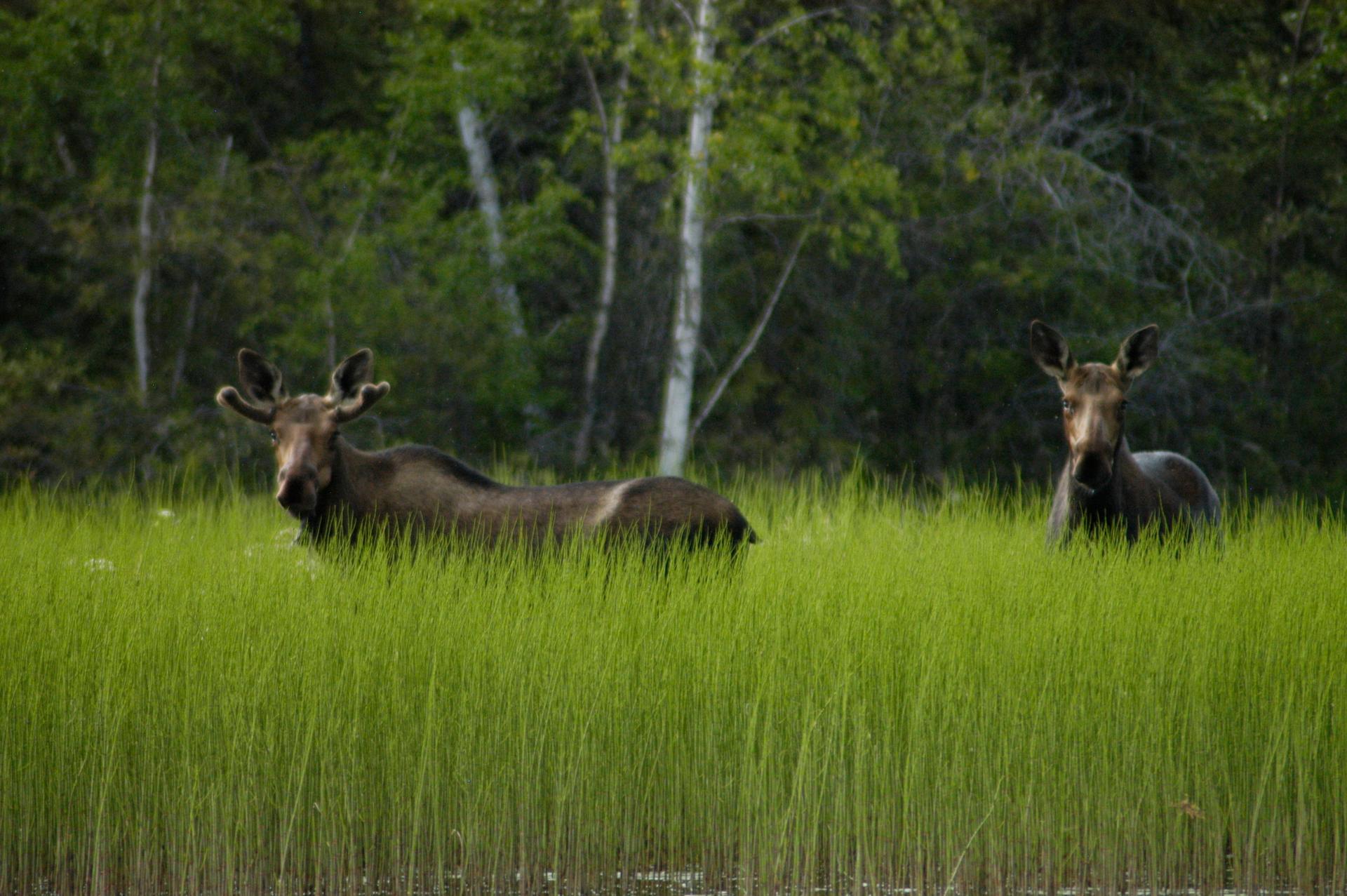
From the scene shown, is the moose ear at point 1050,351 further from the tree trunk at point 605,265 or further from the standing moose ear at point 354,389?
the tree trunk at point 605,265

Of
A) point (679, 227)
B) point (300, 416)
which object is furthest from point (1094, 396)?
point (679, 227)

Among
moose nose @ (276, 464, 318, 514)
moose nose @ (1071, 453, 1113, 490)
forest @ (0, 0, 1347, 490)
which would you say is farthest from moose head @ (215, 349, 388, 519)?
forest @ (0, 0, 1347, 490)

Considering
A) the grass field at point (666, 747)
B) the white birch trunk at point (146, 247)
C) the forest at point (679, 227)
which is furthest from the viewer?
the white birch trunk at point (146, 247)

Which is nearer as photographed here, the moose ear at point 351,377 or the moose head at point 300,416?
the moose head at point 300,416

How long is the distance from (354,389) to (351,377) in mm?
71

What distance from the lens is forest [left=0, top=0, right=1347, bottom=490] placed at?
16.1 m

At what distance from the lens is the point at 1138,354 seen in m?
8.05

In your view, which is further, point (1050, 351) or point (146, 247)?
point (146, 247)

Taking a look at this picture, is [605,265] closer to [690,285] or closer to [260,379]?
[690,285]

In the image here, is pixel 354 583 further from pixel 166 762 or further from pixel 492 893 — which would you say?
pixel 492 893

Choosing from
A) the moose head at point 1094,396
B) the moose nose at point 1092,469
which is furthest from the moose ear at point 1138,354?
the moose nose at point 1092,469

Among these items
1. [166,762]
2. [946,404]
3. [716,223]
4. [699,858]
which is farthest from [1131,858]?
[946,404]

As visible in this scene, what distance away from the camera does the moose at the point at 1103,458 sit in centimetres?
736

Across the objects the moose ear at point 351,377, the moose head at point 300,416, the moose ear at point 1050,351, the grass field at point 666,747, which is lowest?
the grass field at point 666,747
